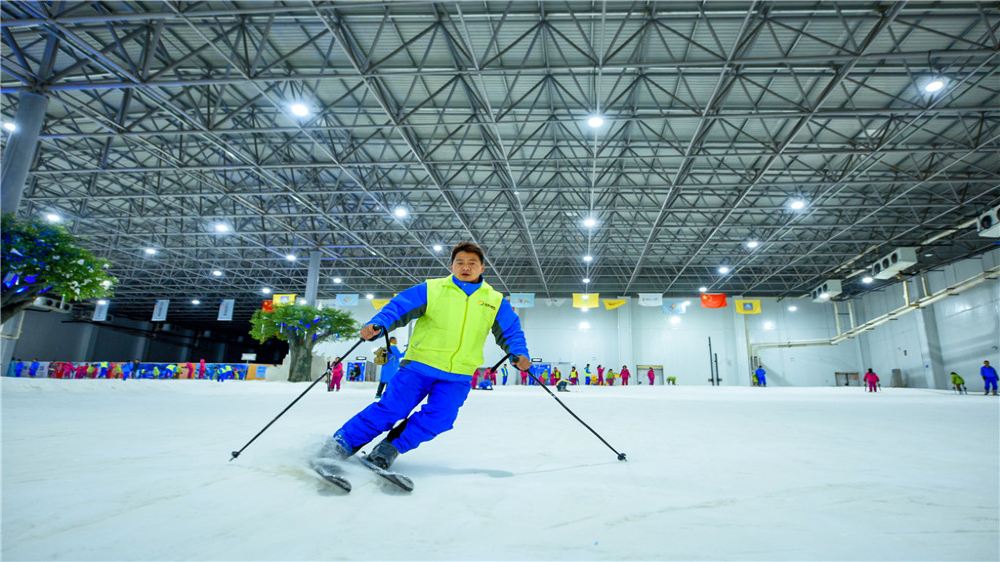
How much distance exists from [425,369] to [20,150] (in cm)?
1403

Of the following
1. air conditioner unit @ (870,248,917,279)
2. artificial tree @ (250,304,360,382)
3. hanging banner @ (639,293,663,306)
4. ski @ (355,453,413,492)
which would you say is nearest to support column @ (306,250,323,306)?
artificial tree @ (250,304,360,382)

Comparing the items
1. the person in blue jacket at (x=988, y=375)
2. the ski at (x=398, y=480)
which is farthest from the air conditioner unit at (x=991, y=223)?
the ski at (x=398, y=480)

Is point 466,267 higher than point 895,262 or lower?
lower

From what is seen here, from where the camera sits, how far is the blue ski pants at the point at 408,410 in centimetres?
277

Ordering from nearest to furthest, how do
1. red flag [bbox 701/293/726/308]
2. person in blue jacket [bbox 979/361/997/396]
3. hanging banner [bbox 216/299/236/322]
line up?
1. person in blue jacket [bbox 979/361/997/396]
2. red flag [bbox 701/293/726/308]
3. hanging banner [bbox 216/299/236/322]

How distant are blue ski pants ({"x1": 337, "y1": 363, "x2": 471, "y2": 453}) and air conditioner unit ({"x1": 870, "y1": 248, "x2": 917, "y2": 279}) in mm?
27676

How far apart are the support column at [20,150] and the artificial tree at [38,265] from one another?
2792 mm

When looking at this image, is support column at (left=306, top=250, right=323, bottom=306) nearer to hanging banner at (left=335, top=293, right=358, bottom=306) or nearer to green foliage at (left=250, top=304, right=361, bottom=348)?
hanging banner at (left=335, top=293, right=358, bottom=306)

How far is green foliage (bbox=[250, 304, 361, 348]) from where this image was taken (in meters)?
21.0

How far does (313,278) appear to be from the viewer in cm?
2559

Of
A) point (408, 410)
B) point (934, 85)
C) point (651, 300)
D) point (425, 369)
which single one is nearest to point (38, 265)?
point (408, 410)

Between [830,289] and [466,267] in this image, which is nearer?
[466,267]

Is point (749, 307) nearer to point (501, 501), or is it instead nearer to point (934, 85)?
point (934, 85)

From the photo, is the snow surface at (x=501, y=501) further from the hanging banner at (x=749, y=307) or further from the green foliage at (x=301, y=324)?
the hanging banner at (x=749, y=307)
